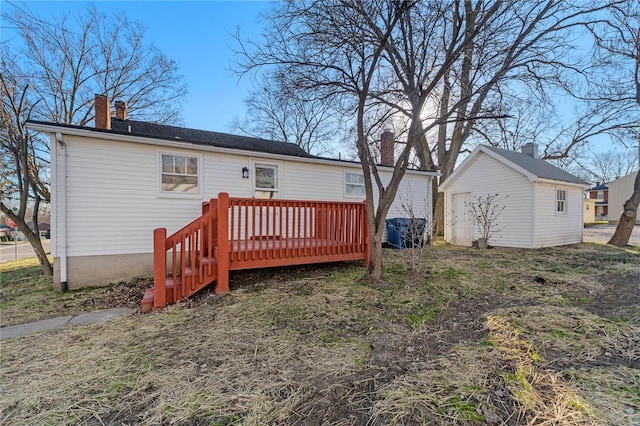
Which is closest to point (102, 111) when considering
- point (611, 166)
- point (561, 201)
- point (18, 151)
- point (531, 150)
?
point (18, 151)

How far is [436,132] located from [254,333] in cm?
1572

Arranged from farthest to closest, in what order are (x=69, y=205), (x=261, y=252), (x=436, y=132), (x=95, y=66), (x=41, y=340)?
(x=436, y=132) < (x=95, y=66) < (x=69, y=205) < (x=261, y=252) < (x=41, y=340)

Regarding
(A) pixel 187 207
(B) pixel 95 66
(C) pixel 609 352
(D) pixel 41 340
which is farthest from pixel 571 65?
(B) pixel 95 66

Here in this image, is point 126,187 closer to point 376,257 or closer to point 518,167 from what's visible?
point 376,257

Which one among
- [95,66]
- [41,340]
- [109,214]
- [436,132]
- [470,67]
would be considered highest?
[95,66]

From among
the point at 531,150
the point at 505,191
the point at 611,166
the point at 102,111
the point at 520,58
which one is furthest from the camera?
the point at 611,166

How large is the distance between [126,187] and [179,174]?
1044 mm

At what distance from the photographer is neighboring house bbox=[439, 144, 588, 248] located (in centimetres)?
1002

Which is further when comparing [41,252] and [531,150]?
[531,150]

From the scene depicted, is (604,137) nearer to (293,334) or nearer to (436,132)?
(436,132)

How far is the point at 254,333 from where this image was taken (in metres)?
3.20

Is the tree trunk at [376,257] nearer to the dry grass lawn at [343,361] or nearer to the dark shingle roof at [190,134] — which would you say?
the dry grass lawn at [343,361]

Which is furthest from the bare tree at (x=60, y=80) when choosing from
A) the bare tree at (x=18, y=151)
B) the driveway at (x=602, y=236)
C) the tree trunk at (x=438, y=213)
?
the driveway at (x=602, y=236)

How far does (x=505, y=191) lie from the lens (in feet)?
34.9
